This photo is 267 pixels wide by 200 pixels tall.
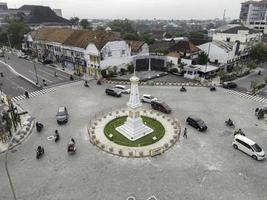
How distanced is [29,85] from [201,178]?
42976mm

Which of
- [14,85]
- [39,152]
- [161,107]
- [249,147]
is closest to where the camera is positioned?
[249,147]

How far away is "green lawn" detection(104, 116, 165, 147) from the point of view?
87.4ft

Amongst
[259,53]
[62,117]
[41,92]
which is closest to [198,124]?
[62,117]

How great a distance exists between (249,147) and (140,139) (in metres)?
12.6

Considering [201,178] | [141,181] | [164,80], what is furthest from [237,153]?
[164,80]

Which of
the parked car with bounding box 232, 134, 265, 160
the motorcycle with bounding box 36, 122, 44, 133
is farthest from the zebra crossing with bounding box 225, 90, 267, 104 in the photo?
the motorcycle with bounding box 36, 122, 44, 133

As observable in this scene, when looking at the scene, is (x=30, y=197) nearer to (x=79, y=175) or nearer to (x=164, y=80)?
(x=79, y=175)

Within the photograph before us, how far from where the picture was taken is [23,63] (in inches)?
2761

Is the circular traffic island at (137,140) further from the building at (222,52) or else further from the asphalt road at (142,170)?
the building at (222,52)

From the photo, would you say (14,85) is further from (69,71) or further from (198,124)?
(198,124)

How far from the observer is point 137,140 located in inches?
1070

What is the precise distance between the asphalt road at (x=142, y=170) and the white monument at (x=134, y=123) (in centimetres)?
460

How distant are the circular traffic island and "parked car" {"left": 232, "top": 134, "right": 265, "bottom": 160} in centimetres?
705

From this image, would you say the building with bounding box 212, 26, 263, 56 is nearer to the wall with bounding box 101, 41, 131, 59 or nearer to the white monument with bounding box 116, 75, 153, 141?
the wall with bounding box 101, 41, 131, 59
